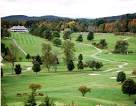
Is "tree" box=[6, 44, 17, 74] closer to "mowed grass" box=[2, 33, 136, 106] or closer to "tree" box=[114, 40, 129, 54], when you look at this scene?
"mowed grass" box=[2, 33, 136, 106]

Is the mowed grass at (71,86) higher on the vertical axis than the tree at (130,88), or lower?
lower

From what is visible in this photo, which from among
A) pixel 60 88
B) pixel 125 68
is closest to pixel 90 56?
pixel 125 68

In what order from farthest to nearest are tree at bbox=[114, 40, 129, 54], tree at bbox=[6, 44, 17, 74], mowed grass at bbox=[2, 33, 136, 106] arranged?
tree at bbox=[114, 40, 129, 54] → tree at bbox=[6, 44, 17, 74] → mowed grass at bbox=[2, 33, 136, 106]

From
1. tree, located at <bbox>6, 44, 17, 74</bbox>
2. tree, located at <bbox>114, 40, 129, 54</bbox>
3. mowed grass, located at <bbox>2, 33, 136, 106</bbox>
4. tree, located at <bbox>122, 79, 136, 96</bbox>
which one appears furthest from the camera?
tree, located at <bbox>114, 40, 129, 54</bbox>

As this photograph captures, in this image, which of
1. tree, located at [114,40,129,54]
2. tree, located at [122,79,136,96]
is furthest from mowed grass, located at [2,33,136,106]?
tree, located at [114,40,129,54]

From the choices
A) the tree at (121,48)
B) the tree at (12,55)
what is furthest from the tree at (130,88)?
the tree at (121,48)

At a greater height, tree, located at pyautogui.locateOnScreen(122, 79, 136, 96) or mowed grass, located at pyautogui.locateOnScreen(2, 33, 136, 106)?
tree, located at pyautogui.locateOnScreen(122, 79, 136, 96)

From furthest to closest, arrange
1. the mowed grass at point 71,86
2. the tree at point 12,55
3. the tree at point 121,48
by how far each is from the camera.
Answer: the tree at point 121,48, the tree at point 12,55, the mowed grass at point 71,86

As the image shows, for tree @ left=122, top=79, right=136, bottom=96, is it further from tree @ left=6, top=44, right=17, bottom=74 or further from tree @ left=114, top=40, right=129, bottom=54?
tree @ left=114, top=40, right=129, bottom=54

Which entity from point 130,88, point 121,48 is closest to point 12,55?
point 121,48

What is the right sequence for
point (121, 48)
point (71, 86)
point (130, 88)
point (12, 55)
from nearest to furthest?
point (130, 88) → point (71, 86) → point (12, 55) → point (121, 48)

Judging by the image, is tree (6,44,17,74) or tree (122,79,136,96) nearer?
tree (122,79,136,96)

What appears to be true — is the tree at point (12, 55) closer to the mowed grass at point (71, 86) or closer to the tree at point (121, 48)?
the mowed grass at point (71, 86)

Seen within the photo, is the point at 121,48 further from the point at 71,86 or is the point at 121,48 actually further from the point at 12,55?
the point at 71,86
